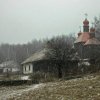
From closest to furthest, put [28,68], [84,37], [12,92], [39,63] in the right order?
1. [12,92]
2. [39,63]
3. [28,68]
4. [84,37]

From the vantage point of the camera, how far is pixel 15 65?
129 meters

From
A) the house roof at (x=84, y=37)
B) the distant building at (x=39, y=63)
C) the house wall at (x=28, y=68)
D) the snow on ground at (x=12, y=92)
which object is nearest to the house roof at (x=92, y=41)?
the house roof at (x=84, y=37)

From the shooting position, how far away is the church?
233 feet

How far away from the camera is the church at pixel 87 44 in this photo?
233ft

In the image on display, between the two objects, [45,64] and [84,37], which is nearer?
[45,64]

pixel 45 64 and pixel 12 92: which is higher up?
pixel 45 64

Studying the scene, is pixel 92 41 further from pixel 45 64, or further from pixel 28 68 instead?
pixel 45 64

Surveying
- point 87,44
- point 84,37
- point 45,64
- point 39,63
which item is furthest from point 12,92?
point 84,37

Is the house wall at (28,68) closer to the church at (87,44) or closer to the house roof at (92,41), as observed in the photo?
the church at (87,44)

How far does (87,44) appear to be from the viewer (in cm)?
7788

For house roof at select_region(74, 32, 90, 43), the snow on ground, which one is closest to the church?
house roof at select_region(74, 32, 90, 43)

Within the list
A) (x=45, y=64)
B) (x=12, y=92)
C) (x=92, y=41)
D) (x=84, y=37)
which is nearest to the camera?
(x=12, y=92)

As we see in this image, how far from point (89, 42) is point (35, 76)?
92.2 ft

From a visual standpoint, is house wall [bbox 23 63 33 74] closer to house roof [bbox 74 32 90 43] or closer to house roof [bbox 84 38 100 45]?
house roof [bbox 84 38 100 45]
